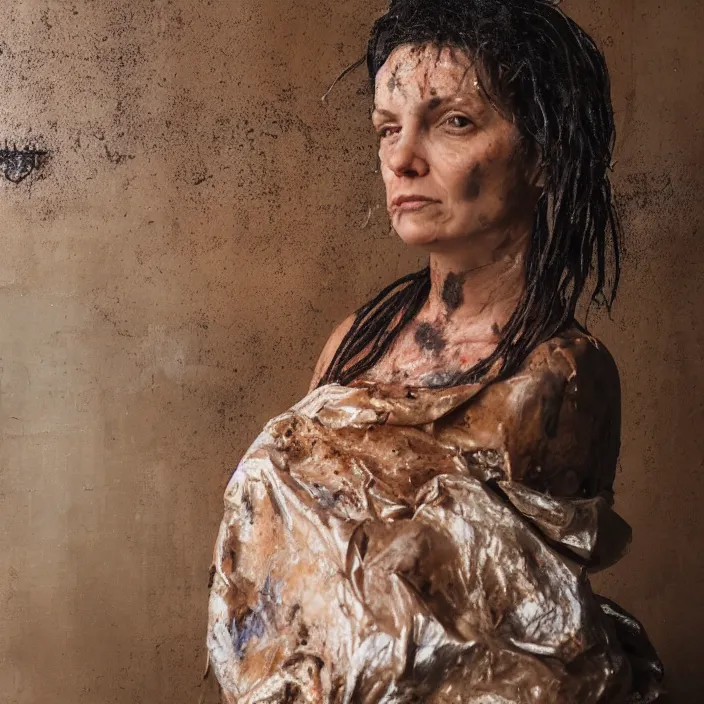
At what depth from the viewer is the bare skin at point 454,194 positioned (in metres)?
1.66

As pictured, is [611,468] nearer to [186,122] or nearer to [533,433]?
[533,433]

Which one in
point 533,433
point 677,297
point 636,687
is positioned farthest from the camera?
point 677,297

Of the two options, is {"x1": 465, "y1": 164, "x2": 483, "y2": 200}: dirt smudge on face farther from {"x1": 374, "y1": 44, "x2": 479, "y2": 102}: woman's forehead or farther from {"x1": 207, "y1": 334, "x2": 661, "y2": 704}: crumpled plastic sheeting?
{"x1": 207, "y1": 334, "x2": 661, "y2": 704}: crumpled plastic sheeting

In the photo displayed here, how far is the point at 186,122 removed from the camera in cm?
273

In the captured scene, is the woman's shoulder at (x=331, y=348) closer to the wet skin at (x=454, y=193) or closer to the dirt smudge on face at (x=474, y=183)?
the wet skin at (x=454, y=193)

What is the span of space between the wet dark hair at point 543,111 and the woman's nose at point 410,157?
0.40 ft

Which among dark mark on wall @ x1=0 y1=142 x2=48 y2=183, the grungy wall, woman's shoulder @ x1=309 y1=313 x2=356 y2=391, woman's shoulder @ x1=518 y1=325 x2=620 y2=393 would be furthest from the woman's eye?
dark mark on wall @ x1=0 y1=142 x2=48 y2=183

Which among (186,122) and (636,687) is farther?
(186,122)

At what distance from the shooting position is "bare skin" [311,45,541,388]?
1.66 meters

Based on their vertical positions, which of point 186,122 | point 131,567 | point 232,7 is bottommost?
point 131,567

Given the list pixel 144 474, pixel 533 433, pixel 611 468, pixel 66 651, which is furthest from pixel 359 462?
pixel 66 651

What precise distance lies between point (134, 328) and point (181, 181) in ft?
1.14

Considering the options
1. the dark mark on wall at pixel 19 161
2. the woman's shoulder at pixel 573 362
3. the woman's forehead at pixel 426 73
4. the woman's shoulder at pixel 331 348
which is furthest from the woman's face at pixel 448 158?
the dark mark on wall at pixel 19 161

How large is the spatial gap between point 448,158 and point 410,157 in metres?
0.05
